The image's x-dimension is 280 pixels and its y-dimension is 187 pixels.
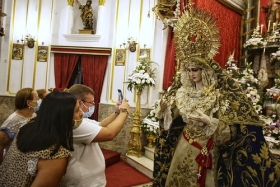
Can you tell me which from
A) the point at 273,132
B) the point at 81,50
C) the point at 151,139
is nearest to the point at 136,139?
the point at 151,139

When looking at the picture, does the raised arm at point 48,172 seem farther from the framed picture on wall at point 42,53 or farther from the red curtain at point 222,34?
the framed picture on wall at point 42,53

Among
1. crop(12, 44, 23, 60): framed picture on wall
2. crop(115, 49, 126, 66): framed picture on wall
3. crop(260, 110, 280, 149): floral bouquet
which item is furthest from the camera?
crop(12, 44, 23, 60): framed picture on wall

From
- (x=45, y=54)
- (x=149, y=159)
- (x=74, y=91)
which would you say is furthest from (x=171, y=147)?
(x=45, y=54)

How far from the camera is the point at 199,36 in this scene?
8.73 ft

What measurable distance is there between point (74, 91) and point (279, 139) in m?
3.74

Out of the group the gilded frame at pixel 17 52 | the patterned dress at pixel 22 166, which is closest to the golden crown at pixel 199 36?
the patterned dress at pixel 22 166

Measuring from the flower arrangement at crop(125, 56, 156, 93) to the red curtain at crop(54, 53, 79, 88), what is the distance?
2675 millimetres

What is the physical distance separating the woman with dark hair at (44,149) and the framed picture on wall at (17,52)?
7424 mm

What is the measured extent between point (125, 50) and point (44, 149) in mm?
6123

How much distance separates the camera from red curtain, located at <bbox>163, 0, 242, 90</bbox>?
6129 millimetres

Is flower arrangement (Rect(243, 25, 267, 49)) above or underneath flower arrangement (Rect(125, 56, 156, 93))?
above

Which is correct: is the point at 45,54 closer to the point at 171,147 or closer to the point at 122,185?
the point at 122,185

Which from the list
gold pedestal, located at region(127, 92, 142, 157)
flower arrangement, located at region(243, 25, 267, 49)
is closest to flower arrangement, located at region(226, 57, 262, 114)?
flower arrangement, located at region(243, 25, 267, 49)

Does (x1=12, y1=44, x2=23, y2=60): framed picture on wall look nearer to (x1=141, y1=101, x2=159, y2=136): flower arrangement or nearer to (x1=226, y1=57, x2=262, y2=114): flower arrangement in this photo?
(x1=141, y1=101, x2=159, y2=136): flower arrangement
